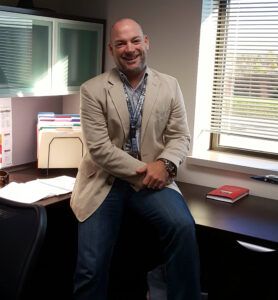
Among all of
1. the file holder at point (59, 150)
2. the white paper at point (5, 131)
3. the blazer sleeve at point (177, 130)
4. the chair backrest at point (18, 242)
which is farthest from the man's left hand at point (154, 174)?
the white paper at point (5, 131)

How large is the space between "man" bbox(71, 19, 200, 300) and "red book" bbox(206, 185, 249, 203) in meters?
0.39

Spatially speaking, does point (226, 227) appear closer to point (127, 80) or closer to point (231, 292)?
point (231, 292)

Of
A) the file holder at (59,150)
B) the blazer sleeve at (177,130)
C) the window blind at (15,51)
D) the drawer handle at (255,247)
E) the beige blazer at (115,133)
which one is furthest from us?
the file holder at (59,150)

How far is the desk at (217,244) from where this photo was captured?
2.20 metres

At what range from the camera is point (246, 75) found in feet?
9.10

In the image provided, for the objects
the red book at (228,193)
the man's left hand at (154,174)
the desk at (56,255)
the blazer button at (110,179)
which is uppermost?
the man's left hand at (154,174)

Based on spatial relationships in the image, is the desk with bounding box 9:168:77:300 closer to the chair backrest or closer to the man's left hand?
the man's left hand

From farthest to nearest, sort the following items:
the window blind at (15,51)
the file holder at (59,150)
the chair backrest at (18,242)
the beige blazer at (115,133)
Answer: the file holder at (59,150) < the window blind at (15,51) < the beige blazer at (115,133) < the chair backrest at (18,242)

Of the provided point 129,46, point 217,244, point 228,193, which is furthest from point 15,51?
point 217,244

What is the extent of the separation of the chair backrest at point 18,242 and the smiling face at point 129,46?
90cm

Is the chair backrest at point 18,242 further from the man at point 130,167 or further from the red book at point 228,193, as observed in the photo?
the red book at point 228,193

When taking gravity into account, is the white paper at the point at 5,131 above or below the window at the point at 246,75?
below

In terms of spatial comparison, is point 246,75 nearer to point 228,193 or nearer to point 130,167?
point 228,193

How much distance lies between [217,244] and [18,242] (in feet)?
4.06
